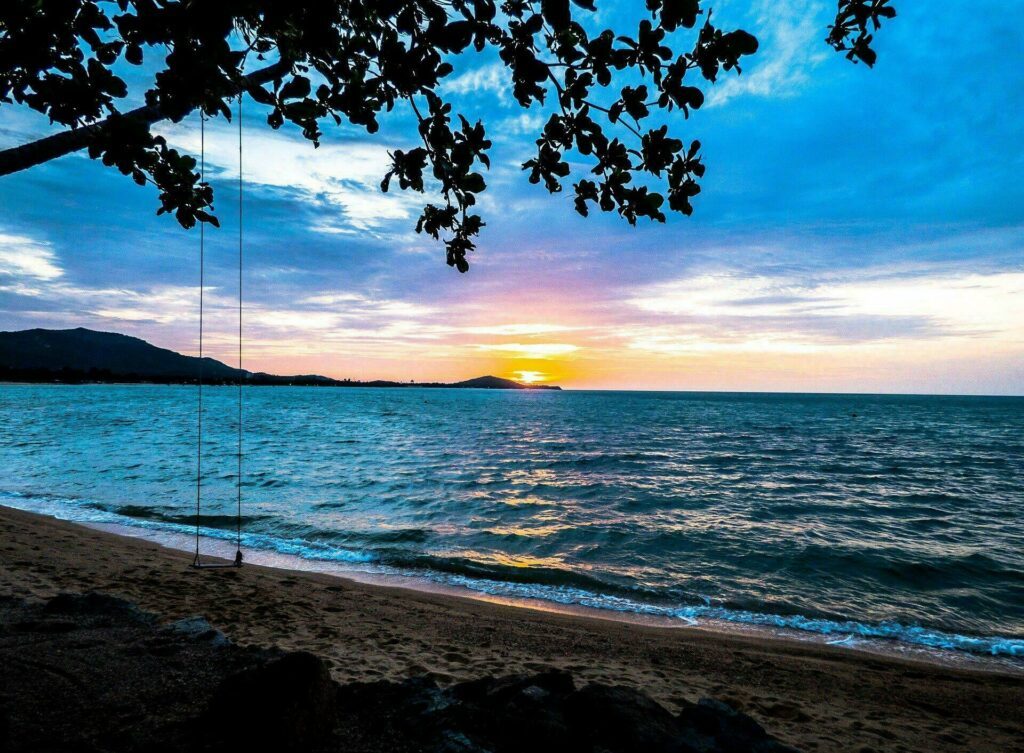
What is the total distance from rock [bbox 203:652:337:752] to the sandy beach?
2.34 m

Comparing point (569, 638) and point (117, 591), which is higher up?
point (117, 591)

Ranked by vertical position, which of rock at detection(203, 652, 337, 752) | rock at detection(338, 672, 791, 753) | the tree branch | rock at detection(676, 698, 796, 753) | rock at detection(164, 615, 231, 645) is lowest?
rock at detection(164, 615, 231, 645)

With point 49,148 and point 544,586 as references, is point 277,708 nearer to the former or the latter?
point 49,148

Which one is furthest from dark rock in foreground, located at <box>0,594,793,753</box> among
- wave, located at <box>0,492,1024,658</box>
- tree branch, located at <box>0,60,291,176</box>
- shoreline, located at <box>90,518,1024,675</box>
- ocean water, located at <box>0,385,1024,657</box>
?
ocean water, located at <box>0,385,1024,657</box>

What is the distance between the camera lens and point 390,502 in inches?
664

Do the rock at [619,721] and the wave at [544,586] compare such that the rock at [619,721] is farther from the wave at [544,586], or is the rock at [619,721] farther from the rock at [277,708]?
the wave at [544,586]

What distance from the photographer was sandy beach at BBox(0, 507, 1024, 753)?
17.7 ft

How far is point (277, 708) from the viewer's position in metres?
3.08

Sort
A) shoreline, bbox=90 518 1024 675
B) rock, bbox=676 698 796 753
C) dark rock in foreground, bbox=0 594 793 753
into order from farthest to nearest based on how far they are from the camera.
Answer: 1. shoreline, bbox=90 518 1024 675
2. rock, bbox=676 698 796 753
3. dark rock in foreground, bbox=0 594 793 753

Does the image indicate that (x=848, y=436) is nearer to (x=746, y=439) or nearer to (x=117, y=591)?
(x=746, y=439)

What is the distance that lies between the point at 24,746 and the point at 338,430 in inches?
1753

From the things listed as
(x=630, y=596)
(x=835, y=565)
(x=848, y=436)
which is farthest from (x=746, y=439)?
(x=630, y=596)

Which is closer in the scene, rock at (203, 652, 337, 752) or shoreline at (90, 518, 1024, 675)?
rock at (203, 652, 337, 752)

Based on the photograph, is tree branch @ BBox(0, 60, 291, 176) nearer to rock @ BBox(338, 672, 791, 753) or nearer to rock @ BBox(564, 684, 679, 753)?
rock @ BBox(338, 672, 791, 753)
